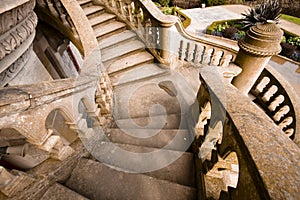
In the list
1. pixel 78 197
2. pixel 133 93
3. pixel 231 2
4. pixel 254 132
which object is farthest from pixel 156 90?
pixel 231 2

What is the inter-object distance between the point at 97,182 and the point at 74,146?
551mm

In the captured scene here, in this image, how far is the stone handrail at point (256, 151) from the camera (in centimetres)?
69

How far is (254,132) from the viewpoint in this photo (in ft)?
2.96

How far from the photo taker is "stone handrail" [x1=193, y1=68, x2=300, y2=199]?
0.69 m

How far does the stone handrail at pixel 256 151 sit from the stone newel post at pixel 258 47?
5.00 ft

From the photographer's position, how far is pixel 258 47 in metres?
2.35

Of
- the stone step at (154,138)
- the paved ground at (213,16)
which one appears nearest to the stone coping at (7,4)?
the stone step at (154,138)

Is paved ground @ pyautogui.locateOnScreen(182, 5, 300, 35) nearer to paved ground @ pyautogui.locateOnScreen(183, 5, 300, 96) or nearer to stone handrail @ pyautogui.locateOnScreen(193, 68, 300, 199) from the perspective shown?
paved ground @ pyautogui.locateOnScreen(183, 5, 300, 96)

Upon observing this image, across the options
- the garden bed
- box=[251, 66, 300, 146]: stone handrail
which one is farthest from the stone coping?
the garden bed

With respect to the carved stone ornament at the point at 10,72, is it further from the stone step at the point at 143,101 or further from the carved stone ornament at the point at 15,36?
the stone step at the point at 143,101

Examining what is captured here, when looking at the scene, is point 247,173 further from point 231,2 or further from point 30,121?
point 231,2

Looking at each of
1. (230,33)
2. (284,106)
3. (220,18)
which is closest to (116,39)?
(284,106)

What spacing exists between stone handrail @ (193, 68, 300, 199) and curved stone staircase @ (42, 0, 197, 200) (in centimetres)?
75

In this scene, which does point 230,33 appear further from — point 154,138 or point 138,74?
point 154,138
